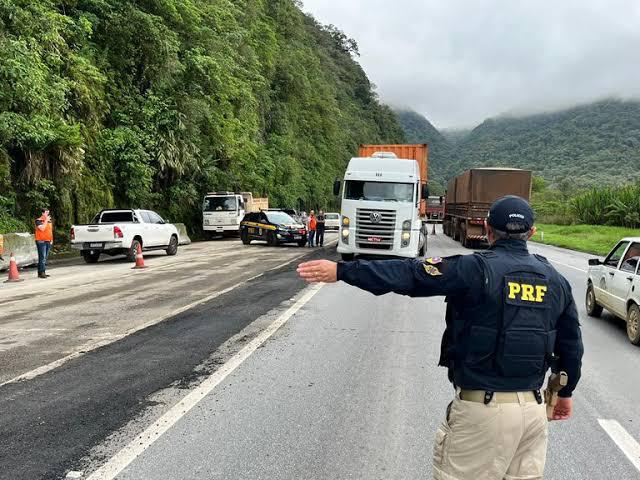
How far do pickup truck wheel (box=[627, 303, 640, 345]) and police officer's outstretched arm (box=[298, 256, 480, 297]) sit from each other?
6129 mm

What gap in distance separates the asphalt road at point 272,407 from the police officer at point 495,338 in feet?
4.00

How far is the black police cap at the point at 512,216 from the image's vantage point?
99.1 inches

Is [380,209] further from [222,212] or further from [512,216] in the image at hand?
[222,212]

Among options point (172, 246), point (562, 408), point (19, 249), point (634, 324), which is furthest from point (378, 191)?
point (562, 408)

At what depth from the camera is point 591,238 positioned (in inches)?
1316

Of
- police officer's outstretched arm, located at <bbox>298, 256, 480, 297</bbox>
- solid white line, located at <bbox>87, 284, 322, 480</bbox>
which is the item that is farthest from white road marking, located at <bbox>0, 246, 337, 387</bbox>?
police officer's outstretched arm, located at <bbox>298, 256, 480, 297</bbox>

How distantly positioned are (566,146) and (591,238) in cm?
8419

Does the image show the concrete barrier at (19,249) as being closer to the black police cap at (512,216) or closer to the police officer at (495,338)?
the police officer at (495,338)

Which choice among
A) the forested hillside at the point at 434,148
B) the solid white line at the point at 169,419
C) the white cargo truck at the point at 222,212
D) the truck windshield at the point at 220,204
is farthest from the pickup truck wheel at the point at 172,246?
the forested hillside at the point at 434,148

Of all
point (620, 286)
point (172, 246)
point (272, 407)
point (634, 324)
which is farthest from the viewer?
point (172, 246)

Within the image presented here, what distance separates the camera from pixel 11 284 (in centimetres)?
1268

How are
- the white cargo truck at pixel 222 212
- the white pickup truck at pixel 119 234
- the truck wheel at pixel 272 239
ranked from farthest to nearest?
the white cargo truck at pixel 222 212 → the truck wheel at pixel 272 239 → the white pickup truck at pixel 119 234

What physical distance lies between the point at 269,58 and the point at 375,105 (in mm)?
53147

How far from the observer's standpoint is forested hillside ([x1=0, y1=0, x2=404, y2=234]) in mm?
18203
